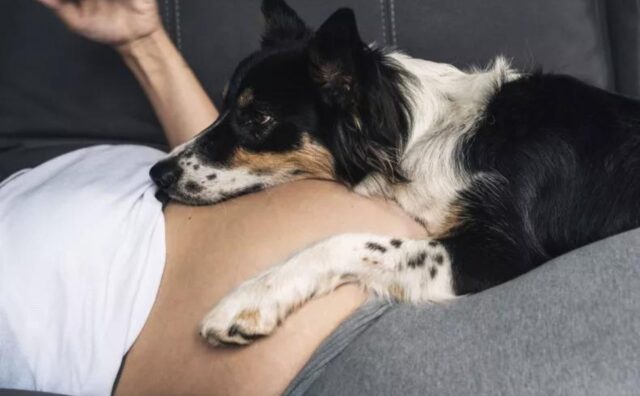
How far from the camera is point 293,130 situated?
1.55m

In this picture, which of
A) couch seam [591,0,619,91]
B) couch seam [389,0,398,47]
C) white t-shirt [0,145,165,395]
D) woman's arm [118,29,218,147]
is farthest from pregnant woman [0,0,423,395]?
couch seam [591,0,619,91]

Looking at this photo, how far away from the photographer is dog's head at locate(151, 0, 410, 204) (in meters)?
1.51

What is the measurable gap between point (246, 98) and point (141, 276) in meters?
0.41

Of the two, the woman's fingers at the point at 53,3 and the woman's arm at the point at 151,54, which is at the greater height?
the woman's fingers at the point at 53,3

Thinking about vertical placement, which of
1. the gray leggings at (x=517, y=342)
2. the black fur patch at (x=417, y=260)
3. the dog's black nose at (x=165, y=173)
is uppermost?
the dog's black nose at (x=165, y=173)

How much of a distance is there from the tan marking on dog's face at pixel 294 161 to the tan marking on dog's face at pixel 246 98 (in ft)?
0.29

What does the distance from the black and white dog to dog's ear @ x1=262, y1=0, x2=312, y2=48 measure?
0.19 feet

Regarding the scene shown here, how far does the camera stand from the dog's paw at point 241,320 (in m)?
1.25

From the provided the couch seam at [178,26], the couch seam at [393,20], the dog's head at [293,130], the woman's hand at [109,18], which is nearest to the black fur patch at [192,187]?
the dog's head at [293,130]

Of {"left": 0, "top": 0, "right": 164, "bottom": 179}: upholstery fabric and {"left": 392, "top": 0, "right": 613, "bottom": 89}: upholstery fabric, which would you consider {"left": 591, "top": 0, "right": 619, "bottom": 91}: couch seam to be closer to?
{"left": 392, "top": 0, "right": 613, "bottom": 89}: upholstery fabric

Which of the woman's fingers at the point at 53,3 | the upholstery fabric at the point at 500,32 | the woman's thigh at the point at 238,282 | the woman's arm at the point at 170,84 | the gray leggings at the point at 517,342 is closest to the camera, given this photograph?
the gray leggings at the point at 517,342

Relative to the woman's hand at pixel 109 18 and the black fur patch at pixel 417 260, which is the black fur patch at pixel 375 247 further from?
the woman's hand at pixel 109 18

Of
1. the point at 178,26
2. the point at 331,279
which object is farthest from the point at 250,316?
the point at 178,26

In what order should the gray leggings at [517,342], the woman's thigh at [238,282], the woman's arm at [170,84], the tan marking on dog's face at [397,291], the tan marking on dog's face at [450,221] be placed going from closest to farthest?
1. the gray leggings at [517,342]
2. the woman's thigh at [238,282]
3. the tan marking on dog's face at [397,291]
4. the tan marking on dog's face at [450,221]
5. the woman's arm at [170,84]
